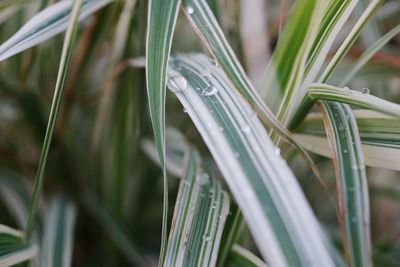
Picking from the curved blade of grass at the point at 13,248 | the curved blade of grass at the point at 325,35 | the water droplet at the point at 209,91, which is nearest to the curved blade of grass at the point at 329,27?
the curved blade of grass at the point at 325,35

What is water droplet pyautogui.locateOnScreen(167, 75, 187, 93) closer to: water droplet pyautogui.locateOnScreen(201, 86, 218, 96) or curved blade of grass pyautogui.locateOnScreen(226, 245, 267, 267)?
water droplet pyautogui.locateOnScreen(201, 86, 218, 96)

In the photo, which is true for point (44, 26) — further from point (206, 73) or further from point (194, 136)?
point (194, 136)

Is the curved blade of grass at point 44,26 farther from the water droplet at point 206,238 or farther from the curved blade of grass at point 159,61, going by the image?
the water droplet at point 206,238

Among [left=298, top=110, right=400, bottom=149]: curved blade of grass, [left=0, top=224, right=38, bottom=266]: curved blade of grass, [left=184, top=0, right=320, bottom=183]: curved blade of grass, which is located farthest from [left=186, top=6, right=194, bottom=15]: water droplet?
[left=0, top=224, right=38, bottom=266]: curved blade of grass

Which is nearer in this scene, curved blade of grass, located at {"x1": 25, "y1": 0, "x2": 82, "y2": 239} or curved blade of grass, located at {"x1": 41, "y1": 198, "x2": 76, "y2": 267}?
curved blade of grass, located at {"x1": 25, "y1": 0, "x2": 82, "y2": 239}

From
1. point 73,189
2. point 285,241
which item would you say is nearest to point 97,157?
point 73,189

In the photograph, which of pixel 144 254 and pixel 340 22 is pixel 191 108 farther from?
pixel 144 254

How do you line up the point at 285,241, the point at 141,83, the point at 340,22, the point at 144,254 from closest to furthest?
the point at 285,241
the point at 340,22
the point at 141,83
the point at 144,254
